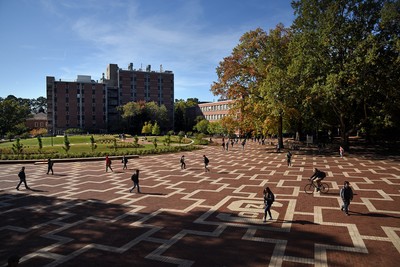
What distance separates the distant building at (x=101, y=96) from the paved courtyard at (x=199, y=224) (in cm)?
7635

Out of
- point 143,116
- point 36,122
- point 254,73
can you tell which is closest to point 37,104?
point 36,122

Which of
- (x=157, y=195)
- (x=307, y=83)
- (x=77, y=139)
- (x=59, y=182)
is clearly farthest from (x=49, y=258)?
(x=77, y=139)

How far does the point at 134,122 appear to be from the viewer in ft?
283

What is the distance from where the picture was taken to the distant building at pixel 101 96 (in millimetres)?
90125

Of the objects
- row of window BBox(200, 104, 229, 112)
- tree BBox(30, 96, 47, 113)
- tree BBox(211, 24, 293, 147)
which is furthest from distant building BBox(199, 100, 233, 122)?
tree BBox(30, 96, 47, 113)

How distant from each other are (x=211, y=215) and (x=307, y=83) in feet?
82.6

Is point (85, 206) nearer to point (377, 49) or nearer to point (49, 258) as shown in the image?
point (49, 258)

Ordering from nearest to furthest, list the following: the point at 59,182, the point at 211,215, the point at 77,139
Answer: the point at 211,215
the point at 59,182
the point at 77,139

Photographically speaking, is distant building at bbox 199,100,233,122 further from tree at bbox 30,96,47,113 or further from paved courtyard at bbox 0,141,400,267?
tree at bbox 30,96,47,113

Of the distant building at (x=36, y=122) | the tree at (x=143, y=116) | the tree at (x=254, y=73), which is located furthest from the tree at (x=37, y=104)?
the tree at (x=254, y=73)

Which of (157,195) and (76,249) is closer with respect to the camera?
(76,249)

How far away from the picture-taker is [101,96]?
94.4 m

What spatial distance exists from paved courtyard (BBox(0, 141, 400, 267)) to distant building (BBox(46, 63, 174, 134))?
76.3 metres

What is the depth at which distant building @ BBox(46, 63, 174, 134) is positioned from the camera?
90.1 meters
